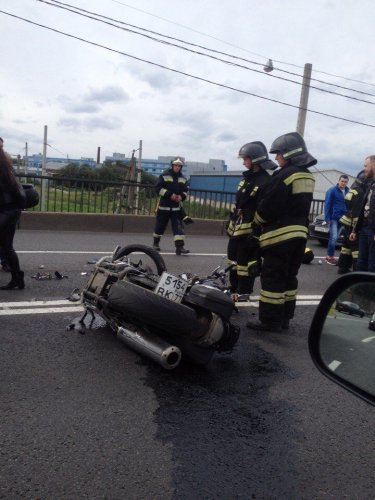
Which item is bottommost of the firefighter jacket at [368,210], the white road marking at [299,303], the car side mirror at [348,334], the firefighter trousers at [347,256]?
the white road marking at [299,303]

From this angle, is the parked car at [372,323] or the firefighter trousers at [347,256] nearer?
the parked car at [372,323]

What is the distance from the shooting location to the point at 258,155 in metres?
5.23

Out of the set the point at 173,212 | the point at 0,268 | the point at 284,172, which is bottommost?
the point at 0,268

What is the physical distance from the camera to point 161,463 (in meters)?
2.44

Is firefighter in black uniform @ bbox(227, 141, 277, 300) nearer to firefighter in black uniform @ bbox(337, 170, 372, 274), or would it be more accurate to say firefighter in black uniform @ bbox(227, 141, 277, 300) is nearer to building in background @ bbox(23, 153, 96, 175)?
firefighter in black uniform @ bbox(337, 170, 372, 274)

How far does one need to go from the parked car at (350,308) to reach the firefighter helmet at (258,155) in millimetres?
3746

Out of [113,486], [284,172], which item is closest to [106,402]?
[113,486]

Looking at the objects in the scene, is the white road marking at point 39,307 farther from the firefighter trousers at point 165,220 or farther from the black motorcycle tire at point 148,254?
the firefighter trousers at point 165,220

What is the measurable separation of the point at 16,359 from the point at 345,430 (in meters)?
2.34

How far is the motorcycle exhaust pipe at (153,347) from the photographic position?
→ 335cm

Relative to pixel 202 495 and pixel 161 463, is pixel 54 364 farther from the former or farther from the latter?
pixel 202 495

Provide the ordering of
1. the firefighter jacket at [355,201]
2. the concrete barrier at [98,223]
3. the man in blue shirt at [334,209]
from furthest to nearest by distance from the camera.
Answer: the concrete barrier at [98,223] < the man in blue shirt at [334,209] < the firefighter jacket at [355,201]

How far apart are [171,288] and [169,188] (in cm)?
572

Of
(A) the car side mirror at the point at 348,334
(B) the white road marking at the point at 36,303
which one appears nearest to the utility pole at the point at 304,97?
(B) the white road marking at the point at 36,303
